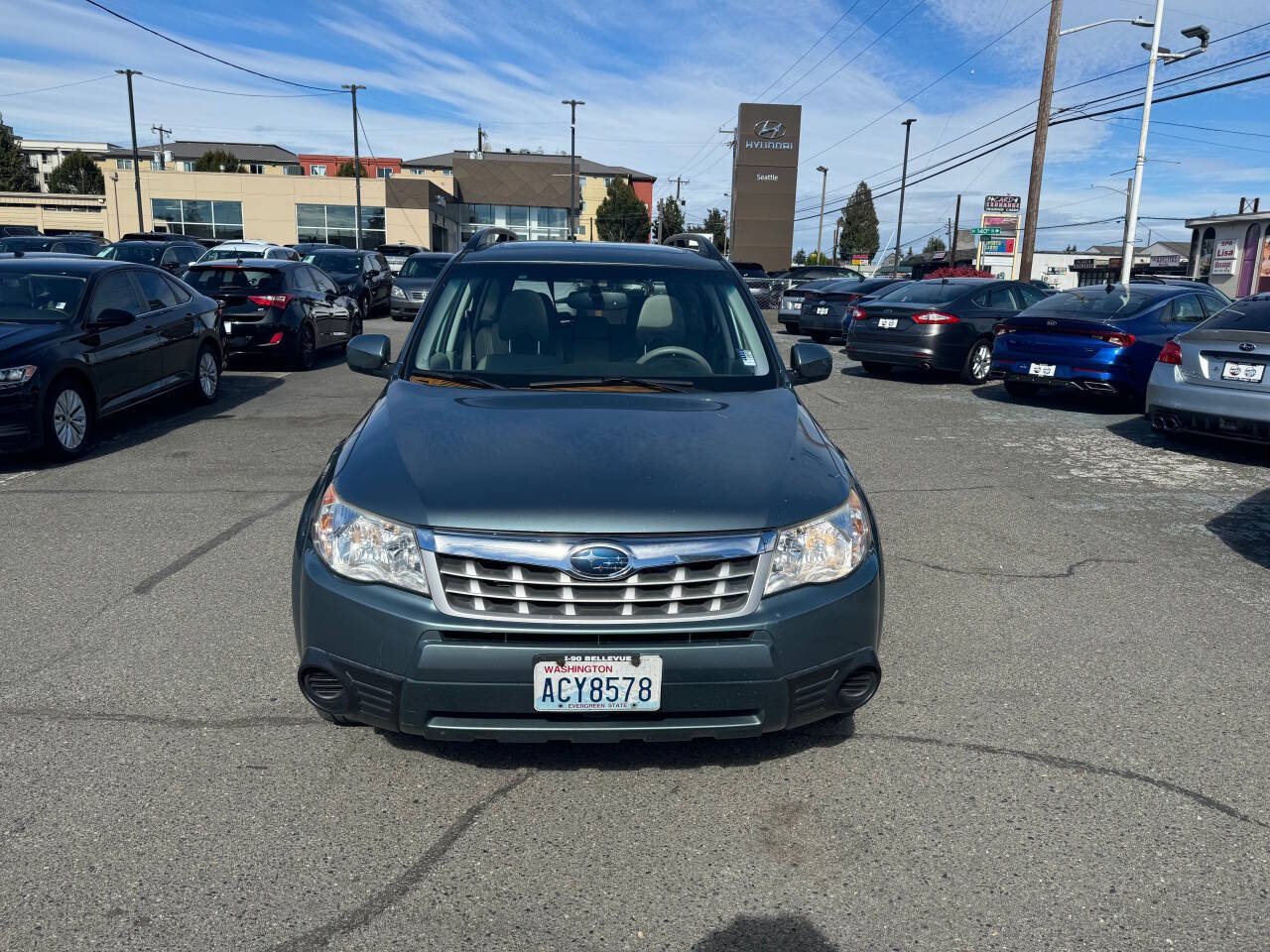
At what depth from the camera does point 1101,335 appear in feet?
38.0

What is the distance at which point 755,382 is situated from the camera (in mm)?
4258

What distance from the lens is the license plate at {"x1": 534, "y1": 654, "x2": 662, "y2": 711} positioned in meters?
2.82

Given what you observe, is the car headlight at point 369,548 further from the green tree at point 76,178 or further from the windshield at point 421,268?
the green tree at point 76,178

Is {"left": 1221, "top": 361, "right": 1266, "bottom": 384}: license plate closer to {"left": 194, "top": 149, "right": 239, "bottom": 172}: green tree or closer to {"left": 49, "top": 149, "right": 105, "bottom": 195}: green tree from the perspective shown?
{"left": 194, "top": 149, "right": 239, "bottom": 172}: green tree

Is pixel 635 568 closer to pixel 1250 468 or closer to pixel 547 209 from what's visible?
pixel 1250 468

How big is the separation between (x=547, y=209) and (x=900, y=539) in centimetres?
8196

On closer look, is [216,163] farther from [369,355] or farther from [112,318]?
[369,355]

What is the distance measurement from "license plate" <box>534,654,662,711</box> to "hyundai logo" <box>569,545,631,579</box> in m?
0.23

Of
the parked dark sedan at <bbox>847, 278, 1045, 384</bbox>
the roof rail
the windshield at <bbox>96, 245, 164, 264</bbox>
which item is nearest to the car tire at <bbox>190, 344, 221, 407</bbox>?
the roof rail

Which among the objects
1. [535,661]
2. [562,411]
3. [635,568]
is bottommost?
[535,661]

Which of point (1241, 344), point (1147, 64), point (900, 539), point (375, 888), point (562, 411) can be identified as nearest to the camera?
point (375, 888)

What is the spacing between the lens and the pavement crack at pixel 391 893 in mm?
2494

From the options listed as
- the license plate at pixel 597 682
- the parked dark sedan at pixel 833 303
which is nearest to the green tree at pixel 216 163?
the parked dark sedan at pixel 833 303

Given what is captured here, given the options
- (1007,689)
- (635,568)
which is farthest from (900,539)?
(635,568)
